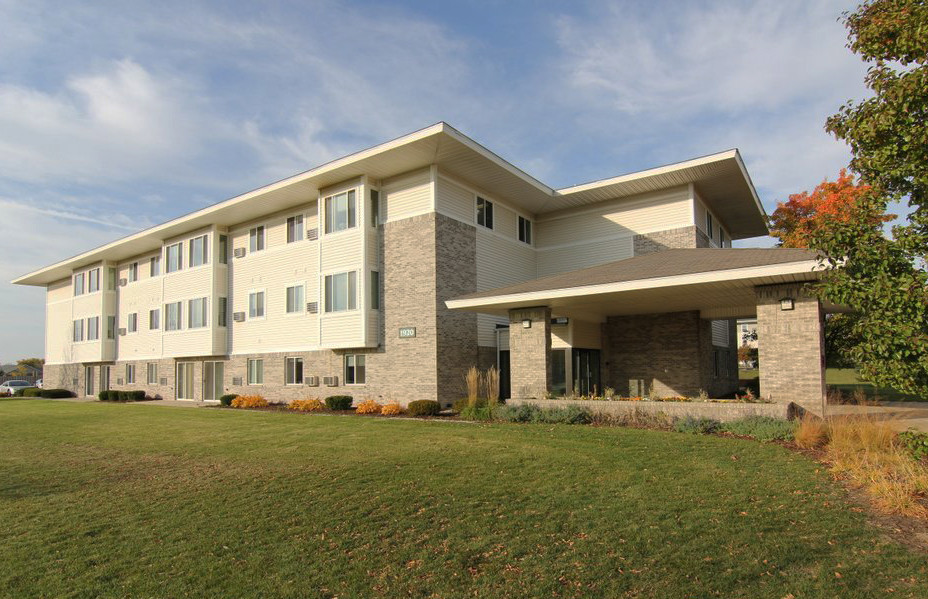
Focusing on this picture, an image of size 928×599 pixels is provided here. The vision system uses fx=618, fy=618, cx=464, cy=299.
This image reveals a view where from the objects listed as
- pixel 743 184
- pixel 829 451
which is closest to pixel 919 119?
pixel 829 451

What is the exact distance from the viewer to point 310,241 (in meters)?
24.2

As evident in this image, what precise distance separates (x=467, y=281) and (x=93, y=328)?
27049 millimetres

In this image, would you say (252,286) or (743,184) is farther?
(252,286)

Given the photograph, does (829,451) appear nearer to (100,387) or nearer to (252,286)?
(252,286)

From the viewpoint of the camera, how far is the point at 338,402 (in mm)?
20812

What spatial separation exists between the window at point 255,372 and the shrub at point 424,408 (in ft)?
32.7

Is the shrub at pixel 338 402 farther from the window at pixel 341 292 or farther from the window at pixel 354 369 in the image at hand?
the window at pixel 341 292

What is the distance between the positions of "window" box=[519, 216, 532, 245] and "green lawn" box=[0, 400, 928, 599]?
1387 centimetres

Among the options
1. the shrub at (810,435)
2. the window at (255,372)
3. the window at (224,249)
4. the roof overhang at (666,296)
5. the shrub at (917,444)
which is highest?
the window at (224,249)

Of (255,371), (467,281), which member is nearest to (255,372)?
(255,371)

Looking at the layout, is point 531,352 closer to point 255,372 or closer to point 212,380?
point 255,372

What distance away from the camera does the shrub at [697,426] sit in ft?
42.4

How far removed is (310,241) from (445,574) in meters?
A: 20.1

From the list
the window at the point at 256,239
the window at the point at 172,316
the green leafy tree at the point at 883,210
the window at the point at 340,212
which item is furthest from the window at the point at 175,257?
the green leafy tree at the point at 883,210
